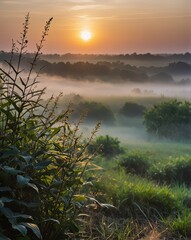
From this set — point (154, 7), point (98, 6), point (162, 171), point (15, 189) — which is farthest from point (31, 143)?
point (154, 7)

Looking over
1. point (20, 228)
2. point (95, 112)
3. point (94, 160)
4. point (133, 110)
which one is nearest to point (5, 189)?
point (20, 228)

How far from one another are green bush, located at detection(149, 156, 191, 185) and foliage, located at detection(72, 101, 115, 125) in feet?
2.35

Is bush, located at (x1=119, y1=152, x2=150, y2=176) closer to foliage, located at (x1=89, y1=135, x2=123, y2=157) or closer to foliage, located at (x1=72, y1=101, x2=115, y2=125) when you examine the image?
foliage, located at (x1=89, y1=135, x2=123, y2=157)

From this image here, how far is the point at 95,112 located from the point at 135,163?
0.68 m

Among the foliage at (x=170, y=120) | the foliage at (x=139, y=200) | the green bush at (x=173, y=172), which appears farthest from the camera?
the foliage at (x=170, y=120)

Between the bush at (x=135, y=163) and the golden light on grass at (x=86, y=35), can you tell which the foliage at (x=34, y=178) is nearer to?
the bush at (x=135, y=163)

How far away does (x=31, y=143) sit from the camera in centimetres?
231

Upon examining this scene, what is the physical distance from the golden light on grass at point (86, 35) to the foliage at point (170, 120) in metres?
0.89

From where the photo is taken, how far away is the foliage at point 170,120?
16.7ft

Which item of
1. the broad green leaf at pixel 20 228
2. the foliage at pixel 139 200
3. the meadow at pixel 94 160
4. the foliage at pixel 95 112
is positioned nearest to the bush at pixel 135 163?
the meadow at pixel 94 160

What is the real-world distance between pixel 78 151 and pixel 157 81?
2.78 meters

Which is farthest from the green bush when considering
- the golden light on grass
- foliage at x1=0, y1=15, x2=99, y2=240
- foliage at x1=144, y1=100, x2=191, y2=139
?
foliage at x1=0, y1=15, x2=99, y2=240

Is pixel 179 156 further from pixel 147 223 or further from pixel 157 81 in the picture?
pixel 147 223

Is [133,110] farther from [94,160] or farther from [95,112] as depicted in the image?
[94,160]
